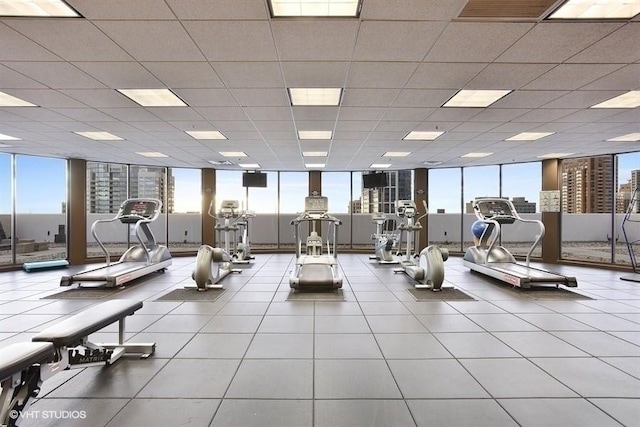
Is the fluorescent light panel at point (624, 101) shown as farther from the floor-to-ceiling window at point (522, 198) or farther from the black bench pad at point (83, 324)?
the black bench pad at point (83, 324)

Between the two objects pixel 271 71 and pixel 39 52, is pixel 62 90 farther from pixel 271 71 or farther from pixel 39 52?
pixel 271 71

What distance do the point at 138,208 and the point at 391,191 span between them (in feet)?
29.3

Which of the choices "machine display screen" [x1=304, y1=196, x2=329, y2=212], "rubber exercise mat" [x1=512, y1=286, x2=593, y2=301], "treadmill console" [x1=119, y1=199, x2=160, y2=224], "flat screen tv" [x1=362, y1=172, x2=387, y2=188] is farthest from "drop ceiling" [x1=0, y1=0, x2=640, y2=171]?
"flat screen tv" [x1=362, y1=172, x2=387, y2=188]

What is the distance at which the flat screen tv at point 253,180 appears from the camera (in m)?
10.2

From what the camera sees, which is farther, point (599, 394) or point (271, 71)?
point (271, 71)

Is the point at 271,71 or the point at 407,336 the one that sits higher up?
the point at 271,71

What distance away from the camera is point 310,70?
11.3 ft

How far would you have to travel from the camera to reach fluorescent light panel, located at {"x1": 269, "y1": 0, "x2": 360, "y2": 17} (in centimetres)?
239

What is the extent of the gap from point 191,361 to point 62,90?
150 inches

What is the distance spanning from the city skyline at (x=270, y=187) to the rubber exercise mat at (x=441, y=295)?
3.82 meters

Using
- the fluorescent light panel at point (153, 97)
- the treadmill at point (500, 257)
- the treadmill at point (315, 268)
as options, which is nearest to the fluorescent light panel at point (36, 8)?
the fluorescent light panel at point (153, 97)

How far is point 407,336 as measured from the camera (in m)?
3.32

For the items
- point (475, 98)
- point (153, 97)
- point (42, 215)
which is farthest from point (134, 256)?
point (42, 215)

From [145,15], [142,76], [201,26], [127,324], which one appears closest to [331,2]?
[201,26]
